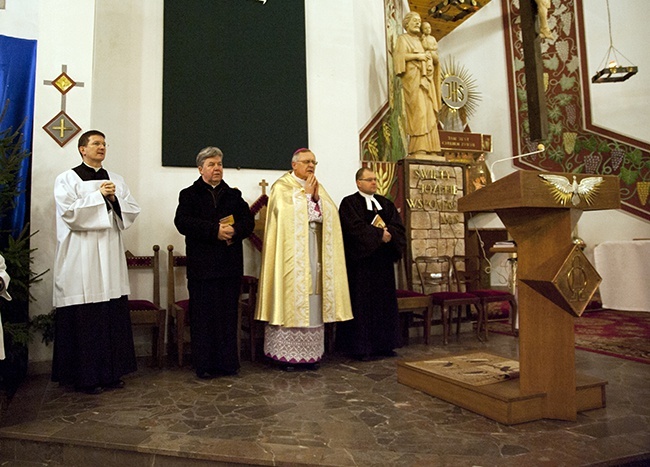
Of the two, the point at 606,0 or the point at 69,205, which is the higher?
the point at 606,0

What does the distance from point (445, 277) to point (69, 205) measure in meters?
4.16

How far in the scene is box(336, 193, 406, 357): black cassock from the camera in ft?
15.6

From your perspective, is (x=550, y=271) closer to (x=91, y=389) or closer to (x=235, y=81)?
(x=91, y=389)

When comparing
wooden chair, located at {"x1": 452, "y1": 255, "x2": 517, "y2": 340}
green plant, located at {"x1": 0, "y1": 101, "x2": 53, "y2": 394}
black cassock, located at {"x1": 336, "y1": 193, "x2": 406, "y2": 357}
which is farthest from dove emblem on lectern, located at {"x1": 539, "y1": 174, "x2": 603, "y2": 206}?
green plant, located at {"x1": 0, "y1": 101, "x2": 53, "y2": 394}

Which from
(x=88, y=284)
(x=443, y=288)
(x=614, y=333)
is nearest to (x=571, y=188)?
(x=88, y=284)

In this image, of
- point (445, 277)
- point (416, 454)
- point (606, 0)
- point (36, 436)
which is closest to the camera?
point (416, 454)

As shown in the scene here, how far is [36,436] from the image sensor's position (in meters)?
2.81

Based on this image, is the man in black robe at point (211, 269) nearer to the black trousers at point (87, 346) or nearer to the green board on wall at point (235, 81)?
the black trousers at point (87, 346)

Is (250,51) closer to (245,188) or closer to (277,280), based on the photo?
(245,188)

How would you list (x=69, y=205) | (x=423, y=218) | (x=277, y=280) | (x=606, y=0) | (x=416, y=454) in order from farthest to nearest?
(x=606, y=0) < (x=423, y=218) < (x=277, y=280) < (x=69, y=205) < (x=416, y=454)

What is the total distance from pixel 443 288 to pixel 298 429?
13.0 ft

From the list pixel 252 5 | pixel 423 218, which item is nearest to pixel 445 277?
pixel 423 218

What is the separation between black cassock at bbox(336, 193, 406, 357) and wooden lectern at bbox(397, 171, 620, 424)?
1764mm

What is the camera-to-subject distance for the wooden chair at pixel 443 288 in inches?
215
